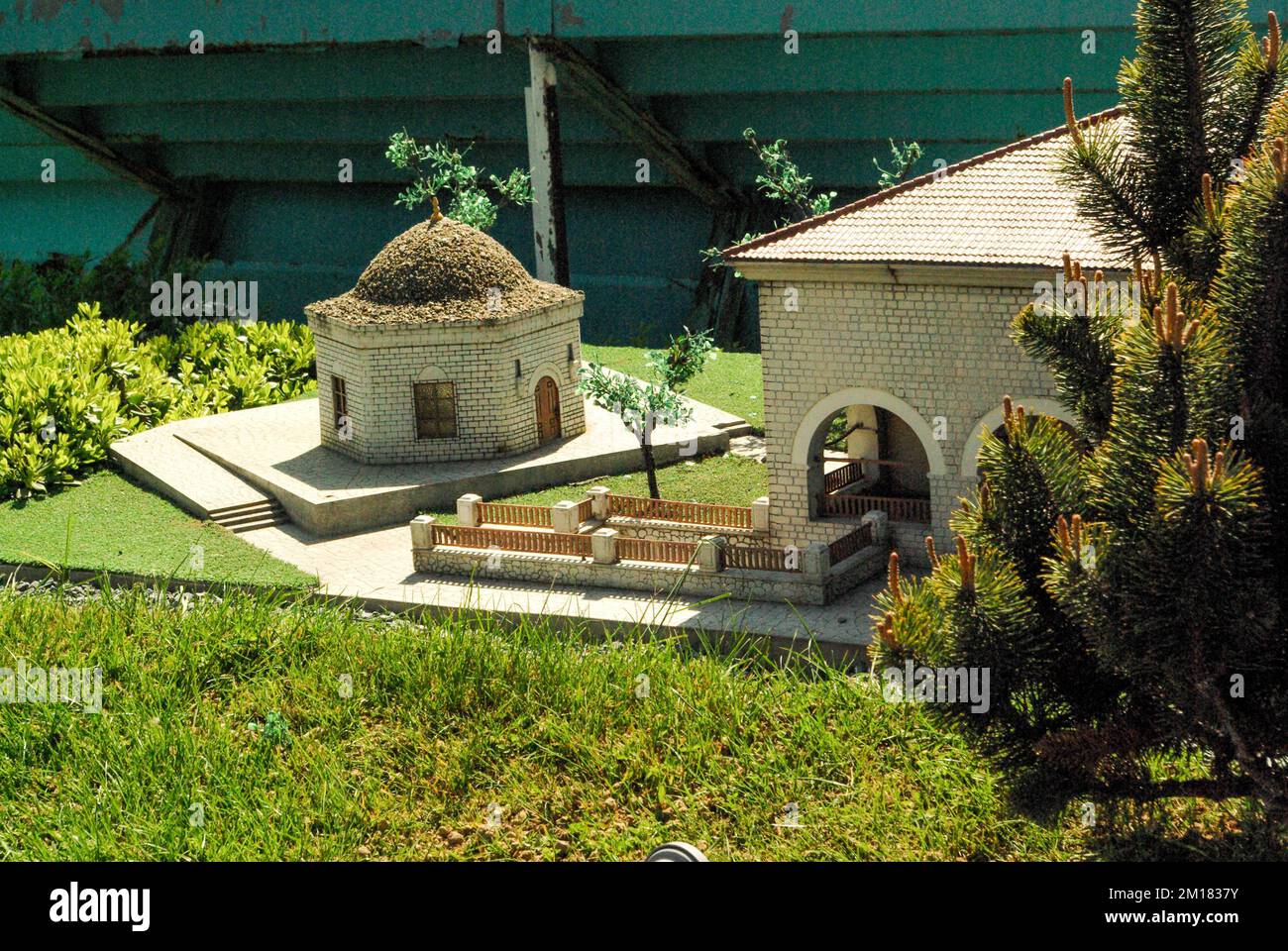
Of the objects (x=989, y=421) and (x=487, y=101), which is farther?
(x=487, y=101)

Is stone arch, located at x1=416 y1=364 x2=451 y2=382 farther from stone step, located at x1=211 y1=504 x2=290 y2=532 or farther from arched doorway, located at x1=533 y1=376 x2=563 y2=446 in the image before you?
stone step, located at x1=211 y1=504 x2=290 y2=532

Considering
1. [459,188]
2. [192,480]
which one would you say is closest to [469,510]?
[192,480]

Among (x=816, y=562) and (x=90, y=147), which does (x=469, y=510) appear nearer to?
(x=816, y=562)

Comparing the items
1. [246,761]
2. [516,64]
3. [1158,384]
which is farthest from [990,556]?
[516,64]

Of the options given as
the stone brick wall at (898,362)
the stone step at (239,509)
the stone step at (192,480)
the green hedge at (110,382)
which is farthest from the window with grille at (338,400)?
the stone brick wall at (898,362)

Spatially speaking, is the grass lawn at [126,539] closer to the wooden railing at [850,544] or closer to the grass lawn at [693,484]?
the grass lawn at [693,484]

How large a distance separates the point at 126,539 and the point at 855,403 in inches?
430

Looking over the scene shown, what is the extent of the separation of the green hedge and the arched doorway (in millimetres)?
6901

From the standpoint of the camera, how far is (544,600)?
19.9 metres

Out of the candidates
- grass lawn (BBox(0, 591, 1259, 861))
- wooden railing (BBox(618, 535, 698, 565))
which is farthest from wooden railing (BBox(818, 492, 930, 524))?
grass lawn (BBox(0, 591, 1259, 861))

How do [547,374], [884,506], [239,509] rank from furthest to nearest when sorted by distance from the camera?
[547,374] < [239,509] < [884,506]

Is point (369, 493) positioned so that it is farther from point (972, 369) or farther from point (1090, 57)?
point (1090, 57)

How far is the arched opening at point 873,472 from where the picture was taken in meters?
21.7

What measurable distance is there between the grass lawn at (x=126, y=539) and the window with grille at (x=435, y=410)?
3724 millimetres
